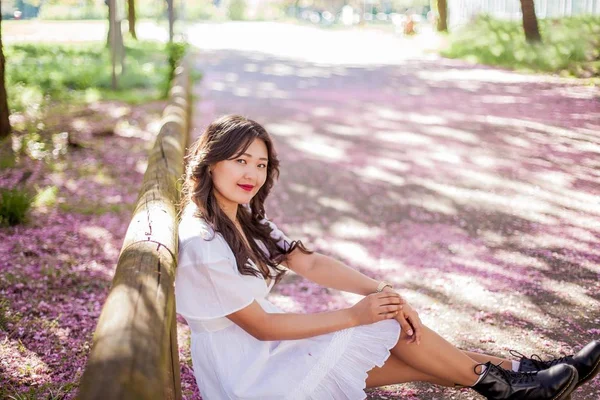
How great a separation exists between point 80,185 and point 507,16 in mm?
21498

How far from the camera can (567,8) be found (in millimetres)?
21906

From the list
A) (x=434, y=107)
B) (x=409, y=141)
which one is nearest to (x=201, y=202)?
(x=409, y=141)

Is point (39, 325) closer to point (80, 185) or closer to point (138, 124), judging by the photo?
point (80, 185)

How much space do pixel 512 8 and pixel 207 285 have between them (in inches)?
989

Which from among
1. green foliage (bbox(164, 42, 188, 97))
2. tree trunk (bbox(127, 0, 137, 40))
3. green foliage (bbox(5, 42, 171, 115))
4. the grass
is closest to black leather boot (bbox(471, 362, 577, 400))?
green foliage (bbox(5, 42, 171, 115))

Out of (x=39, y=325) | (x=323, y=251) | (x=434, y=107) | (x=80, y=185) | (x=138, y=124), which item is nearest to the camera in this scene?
(x=39, y=325)

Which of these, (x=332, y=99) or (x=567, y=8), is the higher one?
(x=567, y=8)

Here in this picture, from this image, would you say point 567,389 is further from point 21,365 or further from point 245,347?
point 21,365

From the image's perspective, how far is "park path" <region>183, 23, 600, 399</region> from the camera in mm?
4574

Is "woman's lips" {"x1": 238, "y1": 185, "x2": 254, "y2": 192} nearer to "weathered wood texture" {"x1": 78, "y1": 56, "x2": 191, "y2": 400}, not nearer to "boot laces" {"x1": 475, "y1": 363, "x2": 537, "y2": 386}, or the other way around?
"weathered wood texture" {"x1": 78, "y1": 56, "x2": 191, "y2": 400}

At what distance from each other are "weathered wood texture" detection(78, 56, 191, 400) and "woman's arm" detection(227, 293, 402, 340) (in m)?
0.33

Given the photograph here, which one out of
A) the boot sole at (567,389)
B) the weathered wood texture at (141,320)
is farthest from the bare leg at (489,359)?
the weathered wood texture at (141,320)

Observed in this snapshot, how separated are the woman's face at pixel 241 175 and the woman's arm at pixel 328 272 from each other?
0.53 meters

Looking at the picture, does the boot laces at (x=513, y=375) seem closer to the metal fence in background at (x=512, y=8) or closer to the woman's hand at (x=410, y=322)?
the woman's hand at (x=410, y=322)
